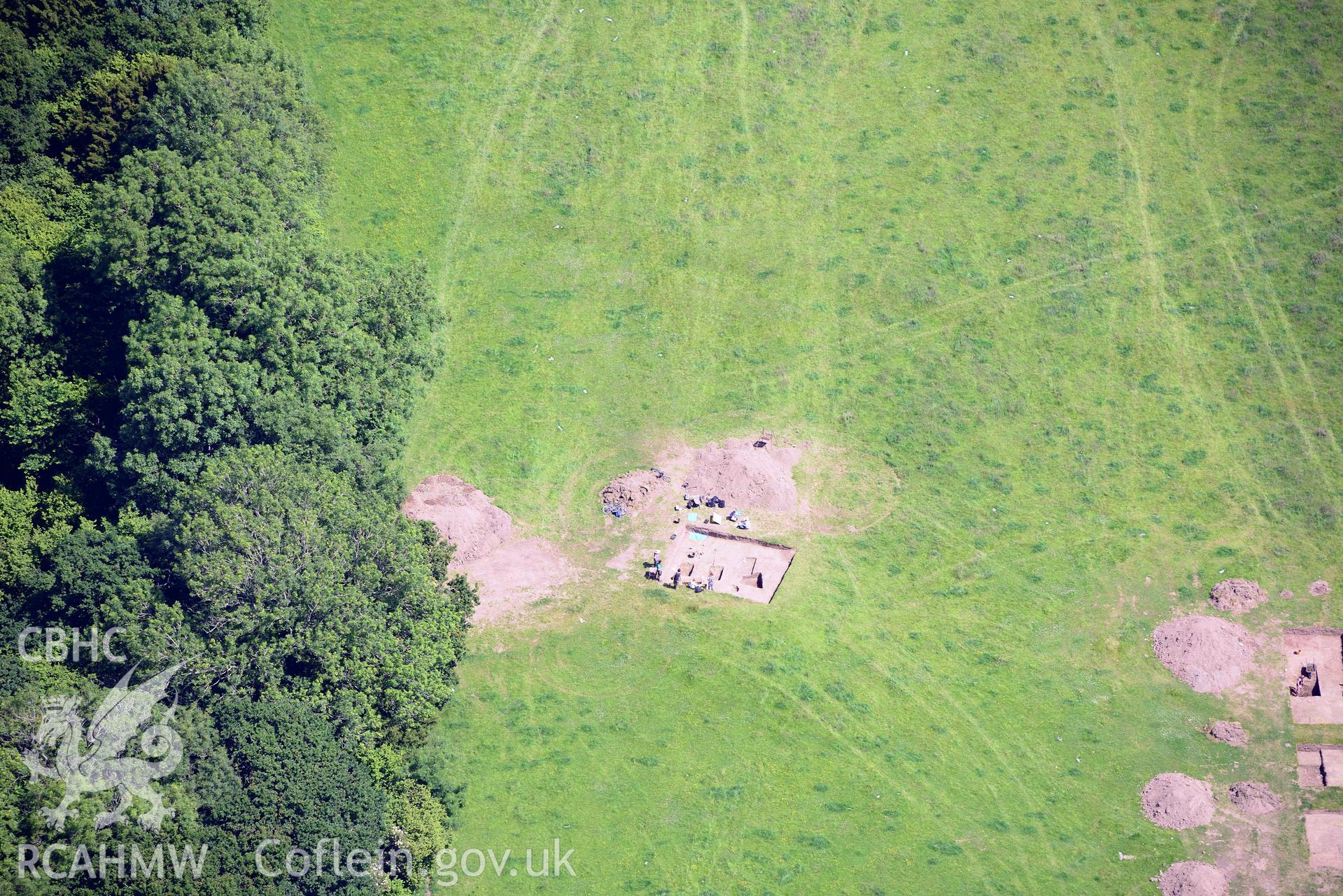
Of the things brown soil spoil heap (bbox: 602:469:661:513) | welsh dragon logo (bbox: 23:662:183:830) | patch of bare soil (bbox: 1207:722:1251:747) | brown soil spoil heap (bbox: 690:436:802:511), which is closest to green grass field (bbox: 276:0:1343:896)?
patch of bare soil (bbox: 1207:722:1251:747)

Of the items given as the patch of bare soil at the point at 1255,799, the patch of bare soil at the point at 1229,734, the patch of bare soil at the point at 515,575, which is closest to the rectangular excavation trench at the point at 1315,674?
the patch of bare soil at the point at 1229,734

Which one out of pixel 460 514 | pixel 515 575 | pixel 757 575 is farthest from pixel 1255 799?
pixel 460 514

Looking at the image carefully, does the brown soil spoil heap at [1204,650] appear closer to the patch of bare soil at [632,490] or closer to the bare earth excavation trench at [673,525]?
the bare earth excavation trench at [673,525]

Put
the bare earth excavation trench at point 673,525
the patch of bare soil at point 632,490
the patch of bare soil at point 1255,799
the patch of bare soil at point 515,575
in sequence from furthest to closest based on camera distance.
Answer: the patch of bare soil at point 632,490 < the bare earth excavation trench at point 673,525 < the patch of bare soil at point 515,575 < the patch of bare soil at point 1255,799

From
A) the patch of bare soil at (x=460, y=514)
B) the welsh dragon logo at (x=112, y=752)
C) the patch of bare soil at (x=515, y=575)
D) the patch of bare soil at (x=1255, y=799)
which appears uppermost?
the patch of bare soil at (x=460, y=514)

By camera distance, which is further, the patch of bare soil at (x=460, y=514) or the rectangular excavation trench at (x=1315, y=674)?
the patch of bare soil at (x=460, y=514)

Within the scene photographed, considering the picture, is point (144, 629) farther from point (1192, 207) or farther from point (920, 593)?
point (1192, 207)
